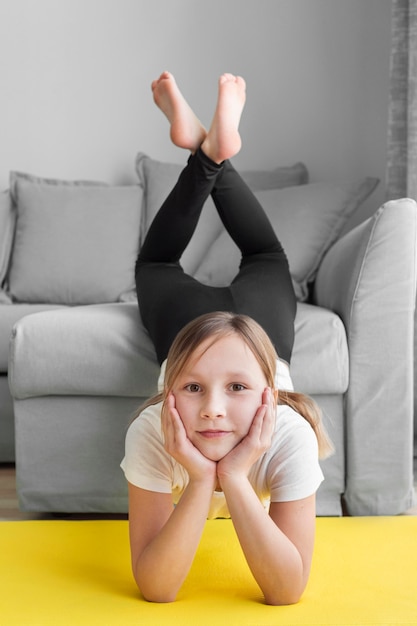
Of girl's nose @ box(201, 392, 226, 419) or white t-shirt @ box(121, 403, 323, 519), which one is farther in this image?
white t-shirt @ box(121, 403, 323, 519)

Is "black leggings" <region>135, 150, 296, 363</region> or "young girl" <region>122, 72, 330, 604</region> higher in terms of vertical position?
"black leggings" <region>135, 150, 296, 363</region>

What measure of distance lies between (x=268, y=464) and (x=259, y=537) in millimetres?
178

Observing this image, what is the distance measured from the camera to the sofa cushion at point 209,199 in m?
2.89

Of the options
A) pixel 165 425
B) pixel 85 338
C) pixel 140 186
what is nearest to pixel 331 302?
pixel 85 338

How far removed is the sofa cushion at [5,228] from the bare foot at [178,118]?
1199mm

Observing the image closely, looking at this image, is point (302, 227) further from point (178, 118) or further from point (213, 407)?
point (213, 407)

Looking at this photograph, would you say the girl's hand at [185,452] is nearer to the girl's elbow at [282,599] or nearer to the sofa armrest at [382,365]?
the girl's elbow at [282,599]

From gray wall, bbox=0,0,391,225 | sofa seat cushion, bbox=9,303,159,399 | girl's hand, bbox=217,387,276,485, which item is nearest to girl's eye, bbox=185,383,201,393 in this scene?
girl's hand, bbox=217,387,276,485

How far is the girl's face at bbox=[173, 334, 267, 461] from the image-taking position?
1249 mm

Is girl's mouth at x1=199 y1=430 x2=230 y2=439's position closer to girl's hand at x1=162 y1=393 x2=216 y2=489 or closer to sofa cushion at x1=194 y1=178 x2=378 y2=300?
girl's hand at x1=162 y1=393 x2=216 y2=489

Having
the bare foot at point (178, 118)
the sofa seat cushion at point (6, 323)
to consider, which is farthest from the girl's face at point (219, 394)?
the sofa seat cushion at point (6, 323)

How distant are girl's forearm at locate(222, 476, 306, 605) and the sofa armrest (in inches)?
28.7

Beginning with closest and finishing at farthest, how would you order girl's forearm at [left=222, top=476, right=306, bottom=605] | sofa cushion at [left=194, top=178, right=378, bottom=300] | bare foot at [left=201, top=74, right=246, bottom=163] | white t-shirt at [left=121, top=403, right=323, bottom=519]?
girl's forearm at [left=222, top=476, right=306, bottom=605], white t-shirt at [left=121, top=403, right=323, bottom=519], bare foot at [left=201, top=74, right=246, bottom=163], sofa cushion at [left=194, top=178, right=378, bottom=300]

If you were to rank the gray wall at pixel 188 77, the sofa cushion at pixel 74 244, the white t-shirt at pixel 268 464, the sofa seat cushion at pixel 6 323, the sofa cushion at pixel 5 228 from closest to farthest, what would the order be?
the white t-shirt at pixel 268 464 → the sofa seat cushion at pixel 6 323 → the sofa cushion at pixel 74 244 → the sofa cushion at pixel 5 228 → the gray wall at pixel 188 77
